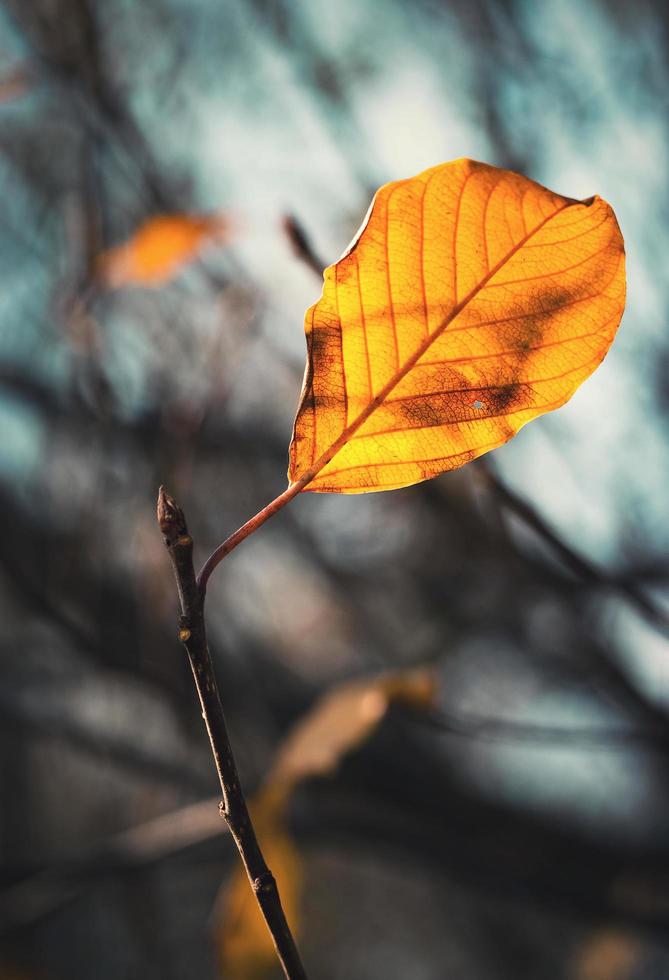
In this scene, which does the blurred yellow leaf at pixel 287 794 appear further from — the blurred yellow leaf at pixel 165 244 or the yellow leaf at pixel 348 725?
the blurred yellow leaf at pixel 165 244

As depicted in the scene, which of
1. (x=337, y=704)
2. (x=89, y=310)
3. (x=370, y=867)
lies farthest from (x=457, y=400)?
(x=370, y=867)

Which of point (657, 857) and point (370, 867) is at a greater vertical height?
point (657, 857)

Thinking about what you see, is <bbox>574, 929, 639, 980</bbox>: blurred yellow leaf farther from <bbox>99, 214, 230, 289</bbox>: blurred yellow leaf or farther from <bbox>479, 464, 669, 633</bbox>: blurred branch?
<bbox>99, 214, 230, 289</bbox>: blurred yellow leaf

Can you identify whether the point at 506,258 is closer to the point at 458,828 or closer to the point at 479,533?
the point at 479,533

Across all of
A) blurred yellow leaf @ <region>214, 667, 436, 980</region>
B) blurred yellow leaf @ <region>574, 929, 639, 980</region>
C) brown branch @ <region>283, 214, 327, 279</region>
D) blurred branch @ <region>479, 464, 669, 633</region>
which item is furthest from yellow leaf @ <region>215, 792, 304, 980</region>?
blurred yellow leaf @ <region>574, 929, 639, 980</region>

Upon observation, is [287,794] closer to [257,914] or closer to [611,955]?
[257,914]

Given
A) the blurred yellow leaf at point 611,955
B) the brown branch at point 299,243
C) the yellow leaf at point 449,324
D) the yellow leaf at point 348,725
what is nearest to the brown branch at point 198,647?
the yellow leaf at point 449,324

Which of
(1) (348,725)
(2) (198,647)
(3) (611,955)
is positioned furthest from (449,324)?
(3) (611,955)
